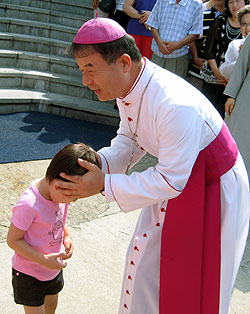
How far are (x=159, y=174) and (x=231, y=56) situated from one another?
9.56ft

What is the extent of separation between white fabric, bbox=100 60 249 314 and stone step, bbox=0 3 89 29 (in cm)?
567

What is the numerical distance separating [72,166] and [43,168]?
2595mm

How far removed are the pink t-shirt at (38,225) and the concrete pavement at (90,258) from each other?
2.11 feet

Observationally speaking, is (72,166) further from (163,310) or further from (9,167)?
(9,167)

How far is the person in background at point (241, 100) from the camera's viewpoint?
409cm

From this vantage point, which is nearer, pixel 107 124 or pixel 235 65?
pixel 235 65

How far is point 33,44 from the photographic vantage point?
23.1 feet

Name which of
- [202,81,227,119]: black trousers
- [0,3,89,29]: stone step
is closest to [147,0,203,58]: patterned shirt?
[202,81,227,119]: black trousers

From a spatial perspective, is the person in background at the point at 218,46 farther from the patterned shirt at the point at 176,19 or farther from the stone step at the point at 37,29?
the stone step at the point at 37,29

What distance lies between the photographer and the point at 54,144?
5.12 metres

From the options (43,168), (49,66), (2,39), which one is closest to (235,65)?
(43,168)

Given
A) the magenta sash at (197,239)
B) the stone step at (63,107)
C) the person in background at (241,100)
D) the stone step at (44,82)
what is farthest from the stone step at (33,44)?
the magenta sash at (197,239)

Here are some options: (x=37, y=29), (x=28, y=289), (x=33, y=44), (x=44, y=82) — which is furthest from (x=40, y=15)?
(x=28, y=289)

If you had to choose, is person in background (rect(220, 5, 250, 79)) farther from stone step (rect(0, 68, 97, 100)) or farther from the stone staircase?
stone step (rect(0, 68, 97, 100))
